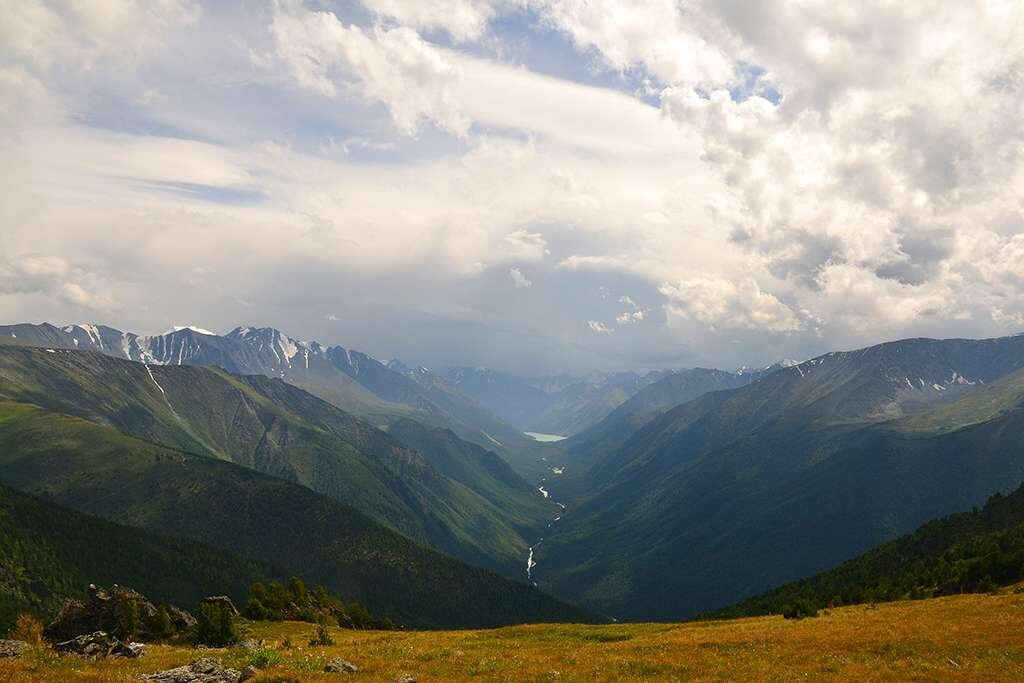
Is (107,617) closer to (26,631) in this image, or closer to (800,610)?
(26,631)

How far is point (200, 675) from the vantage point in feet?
106

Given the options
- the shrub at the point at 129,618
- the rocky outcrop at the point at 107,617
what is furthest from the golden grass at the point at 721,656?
the rocky outcrop at the point at 107,617

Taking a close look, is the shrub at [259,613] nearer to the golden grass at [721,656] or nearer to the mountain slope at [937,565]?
the golden grass at [721,656]

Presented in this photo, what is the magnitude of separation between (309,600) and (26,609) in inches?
6154

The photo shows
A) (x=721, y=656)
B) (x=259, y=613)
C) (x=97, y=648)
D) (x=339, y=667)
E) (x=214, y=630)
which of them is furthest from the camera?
(x=259, y=613)

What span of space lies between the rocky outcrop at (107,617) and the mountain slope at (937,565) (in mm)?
70656

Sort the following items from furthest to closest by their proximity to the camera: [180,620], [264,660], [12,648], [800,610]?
[180,620], [800,610], [264,660], [12,648]

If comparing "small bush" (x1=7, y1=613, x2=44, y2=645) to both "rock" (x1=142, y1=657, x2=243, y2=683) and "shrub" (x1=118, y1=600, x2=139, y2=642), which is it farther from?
"shrub" (x1=118, y1=600, x2=139, y2=642)

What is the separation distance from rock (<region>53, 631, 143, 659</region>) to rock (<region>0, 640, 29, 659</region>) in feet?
15.6

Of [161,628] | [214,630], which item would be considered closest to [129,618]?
[161,628]

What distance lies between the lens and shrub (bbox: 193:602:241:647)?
57875 millimetres

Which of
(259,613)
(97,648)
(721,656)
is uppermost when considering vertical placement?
(97,648)

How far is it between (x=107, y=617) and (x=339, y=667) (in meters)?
39.8

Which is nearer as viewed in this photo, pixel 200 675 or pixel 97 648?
pixel 200 675
